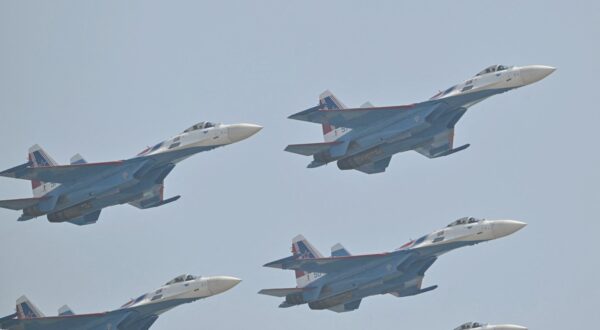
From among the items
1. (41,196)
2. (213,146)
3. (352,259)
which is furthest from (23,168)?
(352,259)

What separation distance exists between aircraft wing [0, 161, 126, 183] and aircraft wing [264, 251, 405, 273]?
12.2m

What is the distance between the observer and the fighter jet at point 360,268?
464ft

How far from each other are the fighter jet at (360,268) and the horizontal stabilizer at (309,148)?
22.5 ft

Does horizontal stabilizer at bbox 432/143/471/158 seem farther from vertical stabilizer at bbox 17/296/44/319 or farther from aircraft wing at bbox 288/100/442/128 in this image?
vertical stabilizer at bbox 17/296/44/319

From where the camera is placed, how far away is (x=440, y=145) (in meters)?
146

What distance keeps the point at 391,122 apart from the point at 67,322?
2422 cm

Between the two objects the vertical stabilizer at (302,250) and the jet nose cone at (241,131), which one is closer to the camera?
the jet nose cone at (241,131)

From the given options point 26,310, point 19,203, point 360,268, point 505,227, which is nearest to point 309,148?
point 360,268

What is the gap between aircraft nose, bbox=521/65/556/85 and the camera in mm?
137750

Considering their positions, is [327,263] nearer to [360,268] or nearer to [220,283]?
[360,268]

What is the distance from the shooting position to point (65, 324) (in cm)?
14138

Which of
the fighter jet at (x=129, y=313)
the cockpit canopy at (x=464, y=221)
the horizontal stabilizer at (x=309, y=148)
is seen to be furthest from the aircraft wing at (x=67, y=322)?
the cockpit canopy at (x=464, y=221)

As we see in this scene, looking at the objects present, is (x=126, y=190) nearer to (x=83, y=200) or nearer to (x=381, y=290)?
(x=83, y=200)

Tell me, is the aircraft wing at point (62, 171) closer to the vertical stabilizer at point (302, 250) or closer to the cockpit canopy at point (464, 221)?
the vertical stabilizer at point (302, 250)
